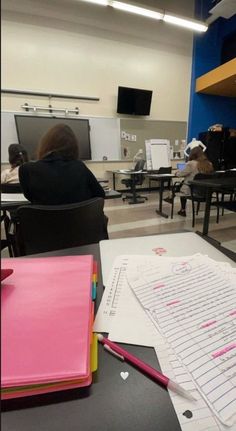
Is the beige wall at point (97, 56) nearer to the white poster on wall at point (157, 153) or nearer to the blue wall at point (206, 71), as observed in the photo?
the blue wall at point (206, 71)

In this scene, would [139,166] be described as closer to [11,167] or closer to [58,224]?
[58,224]

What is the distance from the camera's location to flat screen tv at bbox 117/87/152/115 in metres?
5.10

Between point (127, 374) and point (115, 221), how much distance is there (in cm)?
318

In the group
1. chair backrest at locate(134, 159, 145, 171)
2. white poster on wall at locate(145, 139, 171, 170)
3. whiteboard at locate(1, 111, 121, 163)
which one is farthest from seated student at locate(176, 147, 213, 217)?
whiteboard at locate(1, 111, 121, 163)

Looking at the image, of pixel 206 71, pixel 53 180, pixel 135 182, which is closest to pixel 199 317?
pixel 53 180

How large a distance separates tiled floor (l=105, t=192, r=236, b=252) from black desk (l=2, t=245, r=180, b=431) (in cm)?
239

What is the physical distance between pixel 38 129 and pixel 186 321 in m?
4.83

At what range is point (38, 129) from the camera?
459 centimetres

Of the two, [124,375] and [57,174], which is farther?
[57,174]

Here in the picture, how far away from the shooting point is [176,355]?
14.4 inches

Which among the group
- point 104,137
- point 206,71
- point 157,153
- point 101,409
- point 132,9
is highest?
point 132,9

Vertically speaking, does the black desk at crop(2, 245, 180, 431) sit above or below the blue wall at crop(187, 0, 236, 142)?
below

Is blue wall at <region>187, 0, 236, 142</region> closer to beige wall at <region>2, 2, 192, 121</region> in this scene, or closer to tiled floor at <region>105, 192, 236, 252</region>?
beige wall at <region>2, 2, 192, 121</region>

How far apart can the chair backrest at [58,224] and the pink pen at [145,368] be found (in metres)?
0.74
